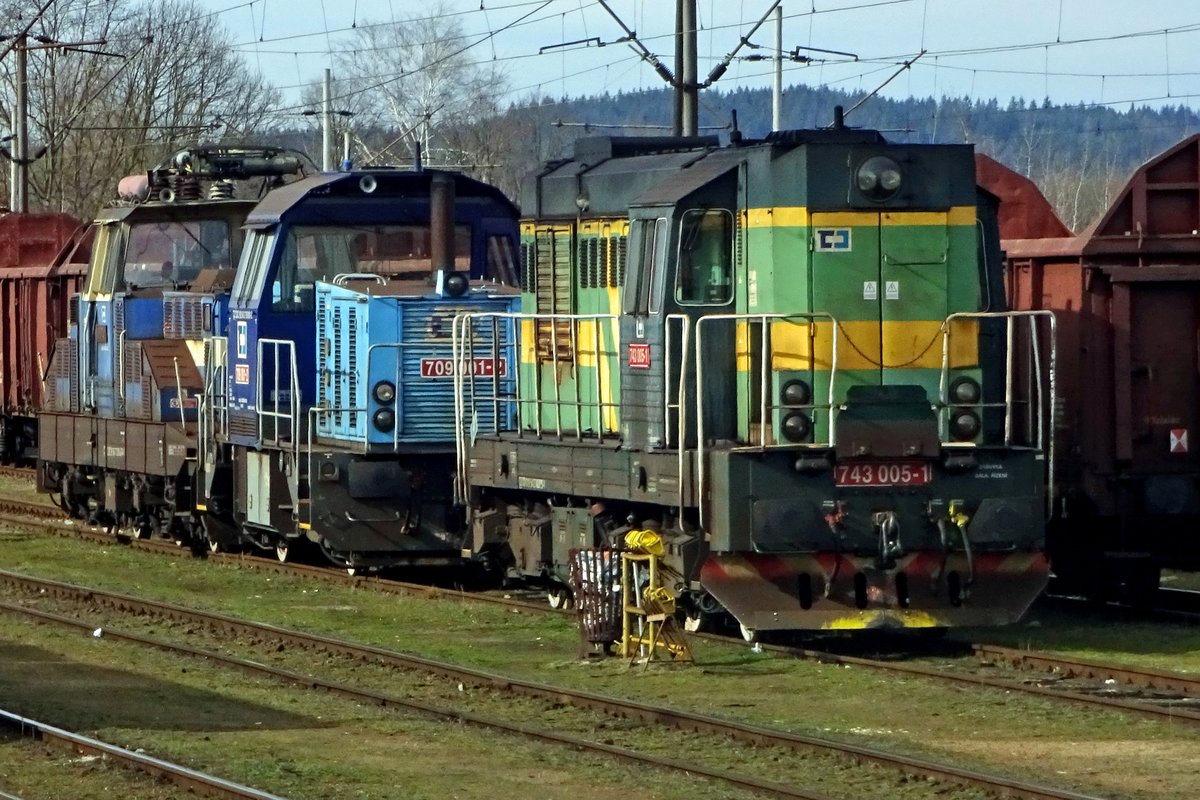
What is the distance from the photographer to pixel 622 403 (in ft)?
43.5

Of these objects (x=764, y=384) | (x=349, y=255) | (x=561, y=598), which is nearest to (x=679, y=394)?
(x=764, y=384)

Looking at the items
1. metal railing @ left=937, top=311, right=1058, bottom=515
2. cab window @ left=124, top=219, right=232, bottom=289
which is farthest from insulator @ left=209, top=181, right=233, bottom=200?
metal railing @ left=937, top=311, right=1058, bottom=515

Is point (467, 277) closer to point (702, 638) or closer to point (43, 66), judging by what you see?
point (702, 638)

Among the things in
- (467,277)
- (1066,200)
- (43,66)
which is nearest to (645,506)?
(467,277)

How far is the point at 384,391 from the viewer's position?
641 inches

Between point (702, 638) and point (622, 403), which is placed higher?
point (622, 403)

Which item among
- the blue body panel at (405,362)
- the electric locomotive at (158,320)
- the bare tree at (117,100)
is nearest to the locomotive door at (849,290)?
the blue body panel at (405,362)

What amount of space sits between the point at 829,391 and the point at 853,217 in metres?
1.10

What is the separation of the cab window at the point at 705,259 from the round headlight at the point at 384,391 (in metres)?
4.24

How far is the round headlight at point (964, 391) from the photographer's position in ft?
41.4

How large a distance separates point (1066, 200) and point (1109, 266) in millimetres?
80386

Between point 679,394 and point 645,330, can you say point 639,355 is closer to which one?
point 645,330

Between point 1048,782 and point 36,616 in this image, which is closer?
point 1048,782

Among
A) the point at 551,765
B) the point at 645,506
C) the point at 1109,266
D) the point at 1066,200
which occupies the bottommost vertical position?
the point at 551,765
